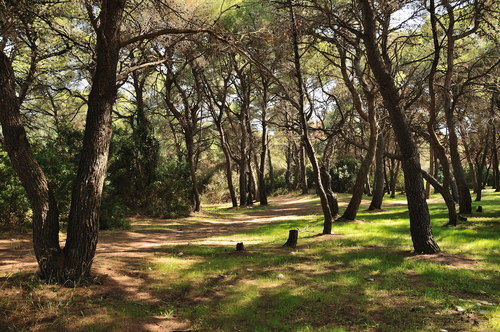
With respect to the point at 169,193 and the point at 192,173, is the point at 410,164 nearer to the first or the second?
the point at 192,173

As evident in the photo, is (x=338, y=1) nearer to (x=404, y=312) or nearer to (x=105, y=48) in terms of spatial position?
(x=105, y=48)

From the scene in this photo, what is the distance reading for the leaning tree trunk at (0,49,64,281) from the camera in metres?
4.76

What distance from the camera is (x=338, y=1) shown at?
45.0 feet

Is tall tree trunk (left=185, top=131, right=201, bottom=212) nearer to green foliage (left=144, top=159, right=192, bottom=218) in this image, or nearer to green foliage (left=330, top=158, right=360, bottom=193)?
green foliage (left=144, top=159, right=192, bottom=218)

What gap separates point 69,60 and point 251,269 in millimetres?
14782

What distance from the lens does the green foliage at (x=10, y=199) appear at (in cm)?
991

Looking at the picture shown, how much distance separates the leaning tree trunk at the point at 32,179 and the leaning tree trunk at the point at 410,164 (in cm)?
663

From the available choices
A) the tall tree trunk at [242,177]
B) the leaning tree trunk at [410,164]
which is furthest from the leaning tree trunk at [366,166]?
the tall tree trunk at [242,177]

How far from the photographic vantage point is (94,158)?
5.13 m

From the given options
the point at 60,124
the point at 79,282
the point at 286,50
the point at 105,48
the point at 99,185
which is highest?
the point at 286,50

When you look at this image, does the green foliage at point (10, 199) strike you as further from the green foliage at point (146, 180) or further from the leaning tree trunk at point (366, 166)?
the leaning tree trunk at point (366, 166)

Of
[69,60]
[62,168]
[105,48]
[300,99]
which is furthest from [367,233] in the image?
[69,60]

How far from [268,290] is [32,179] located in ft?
12.4

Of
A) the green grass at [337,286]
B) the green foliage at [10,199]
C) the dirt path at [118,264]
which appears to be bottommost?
the green grass at [337,286]
